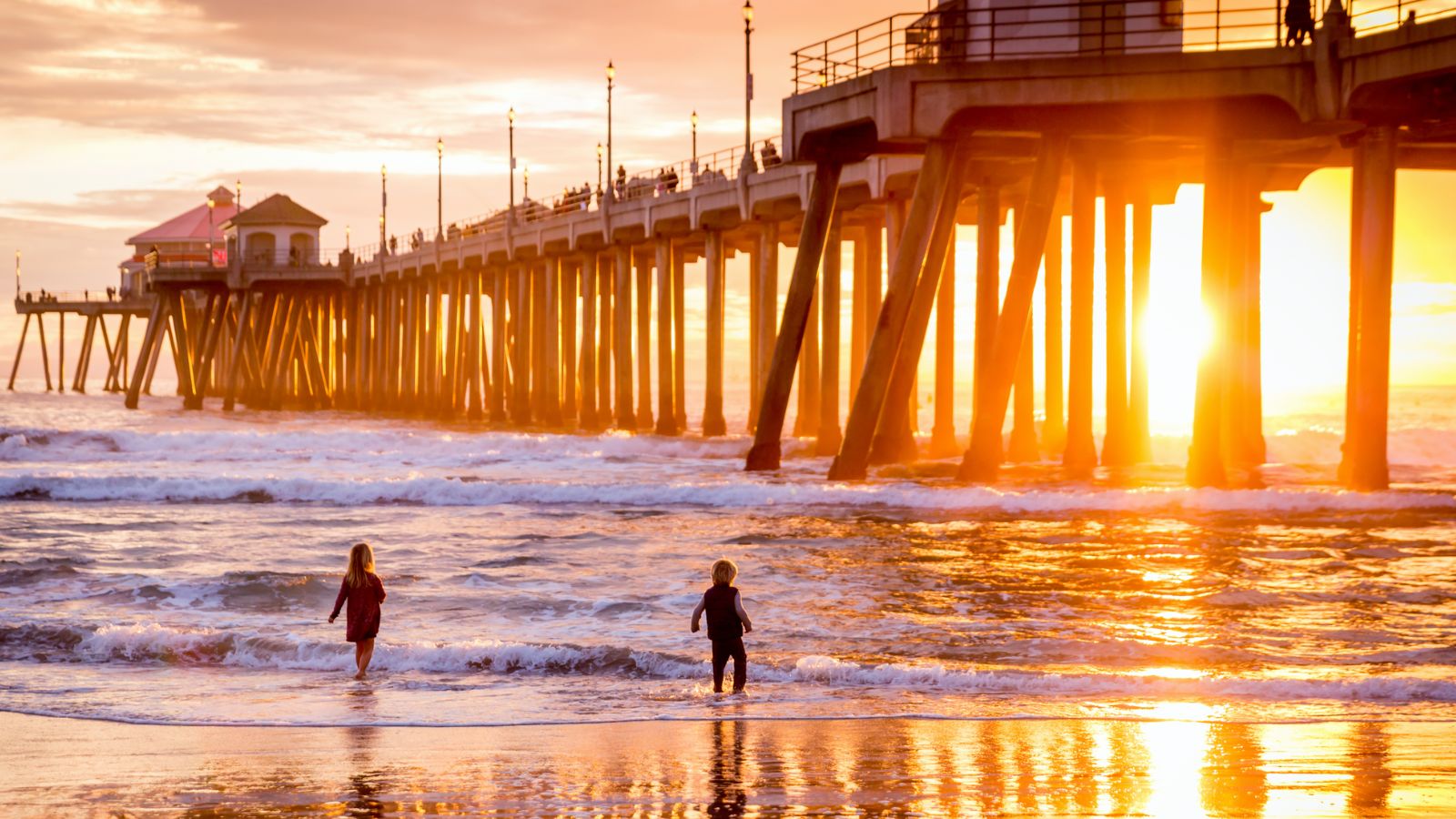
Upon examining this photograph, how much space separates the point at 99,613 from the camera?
50.6ft

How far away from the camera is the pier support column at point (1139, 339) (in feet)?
115

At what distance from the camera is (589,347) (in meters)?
55.4

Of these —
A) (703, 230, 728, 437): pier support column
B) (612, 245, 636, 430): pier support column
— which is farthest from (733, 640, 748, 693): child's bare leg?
(612, 245, 636, 430): pier support column

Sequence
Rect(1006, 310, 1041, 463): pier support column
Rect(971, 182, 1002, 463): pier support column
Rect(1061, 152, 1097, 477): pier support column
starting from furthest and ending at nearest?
Rect(1006, 310, 1041, 463): pier support column, Rect(971, 182, 1002, 463): pier support column, Rect(1061, 152, 1097, 477): pier support column

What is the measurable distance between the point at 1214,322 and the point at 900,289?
15.9ft

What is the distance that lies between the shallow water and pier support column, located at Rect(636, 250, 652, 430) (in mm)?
21152

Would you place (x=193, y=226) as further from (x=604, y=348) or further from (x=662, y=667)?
(x=662, y=667)

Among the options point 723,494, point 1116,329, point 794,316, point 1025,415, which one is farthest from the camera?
point 1025,415

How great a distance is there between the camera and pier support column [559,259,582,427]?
5762cm

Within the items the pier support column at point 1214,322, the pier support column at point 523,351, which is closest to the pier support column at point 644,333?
the pier support column at point 523,351

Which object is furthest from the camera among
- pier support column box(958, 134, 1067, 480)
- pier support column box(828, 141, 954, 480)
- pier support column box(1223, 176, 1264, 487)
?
pier support column box(828, 141, 954, 480)

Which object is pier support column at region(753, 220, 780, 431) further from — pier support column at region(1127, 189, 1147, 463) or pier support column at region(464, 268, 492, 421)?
pier support column at region(464, 268, 492, 421)

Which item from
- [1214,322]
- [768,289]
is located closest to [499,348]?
[768,289]

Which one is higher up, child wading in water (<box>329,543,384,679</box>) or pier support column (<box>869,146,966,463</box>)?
pier support column (<box>869,146,966,463</box>)
